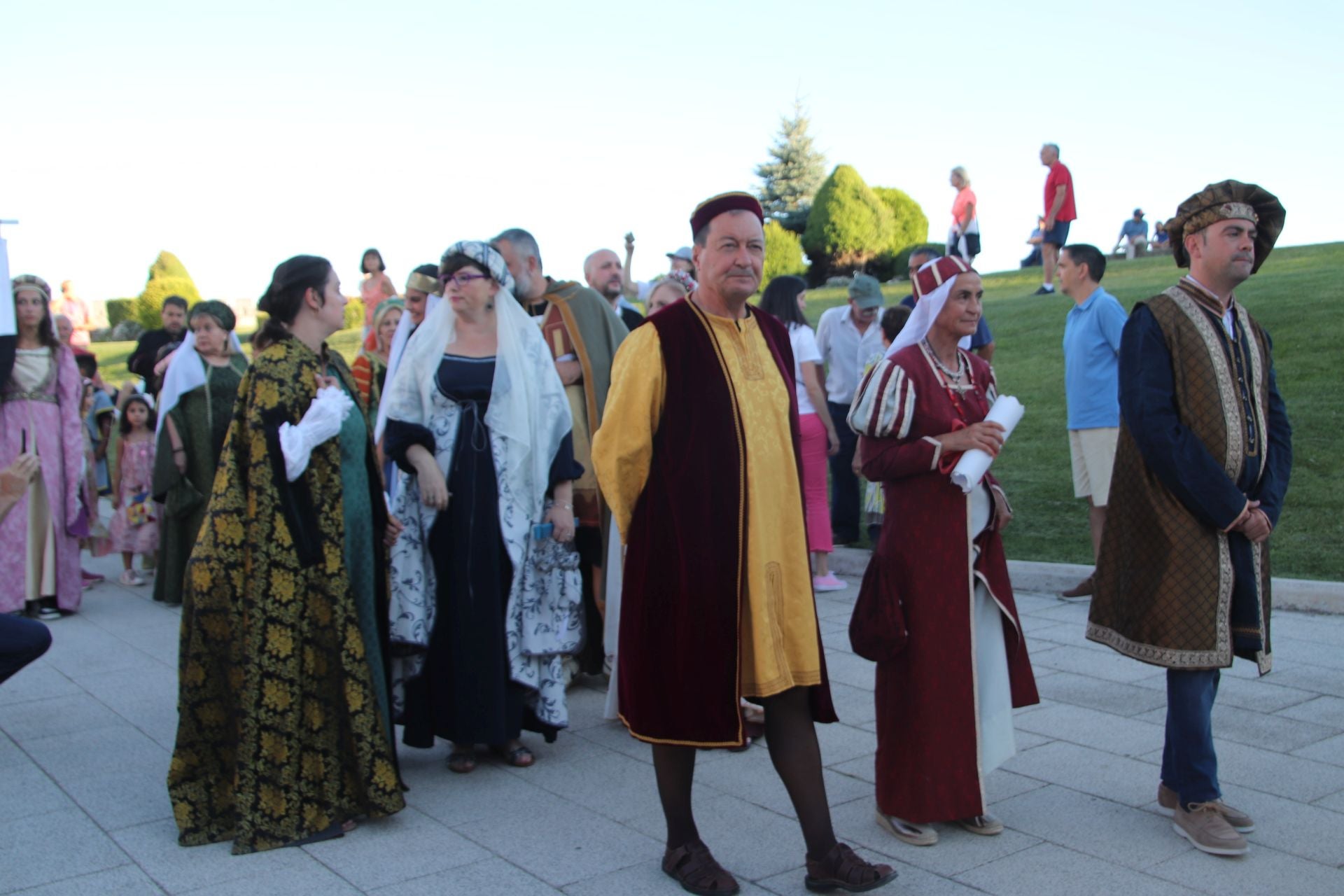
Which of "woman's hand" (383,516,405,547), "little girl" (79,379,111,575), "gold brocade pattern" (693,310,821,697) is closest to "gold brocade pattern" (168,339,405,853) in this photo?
"woman's hand" (383,516,405,547)

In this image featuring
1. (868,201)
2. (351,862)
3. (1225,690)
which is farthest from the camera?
(868,201)

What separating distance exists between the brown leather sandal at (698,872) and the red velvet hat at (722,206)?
1880 mm

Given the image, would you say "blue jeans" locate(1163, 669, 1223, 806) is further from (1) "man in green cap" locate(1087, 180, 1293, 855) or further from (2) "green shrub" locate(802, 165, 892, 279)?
(2) "green shrub" locate(802, 165, 892, 279)

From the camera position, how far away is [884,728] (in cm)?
402

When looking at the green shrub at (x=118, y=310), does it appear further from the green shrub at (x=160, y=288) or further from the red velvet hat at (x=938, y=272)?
the red velvet hat at (x=938, y=272)

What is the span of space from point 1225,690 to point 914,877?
2.57 metres

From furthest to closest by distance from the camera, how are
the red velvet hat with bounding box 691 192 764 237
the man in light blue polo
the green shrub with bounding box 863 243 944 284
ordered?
the green shrub with bounding box 863 243 944 284
the man in light blue polo
the red velvet hat with bounding box 691 192 764 237

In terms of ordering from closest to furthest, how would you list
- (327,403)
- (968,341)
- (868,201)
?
(327,403), (968,341), (868,201)

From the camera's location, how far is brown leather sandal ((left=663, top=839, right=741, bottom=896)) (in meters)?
3.54

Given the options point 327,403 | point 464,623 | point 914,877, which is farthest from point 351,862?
point 914,877

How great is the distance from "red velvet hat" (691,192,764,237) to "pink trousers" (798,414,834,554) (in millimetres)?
4364

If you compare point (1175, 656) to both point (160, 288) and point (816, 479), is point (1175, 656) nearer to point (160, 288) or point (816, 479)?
point (816, 479)

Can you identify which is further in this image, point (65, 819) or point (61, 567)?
point (61, 567)

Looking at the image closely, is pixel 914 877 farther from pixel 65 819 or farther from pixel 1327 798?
pixel 65 819
